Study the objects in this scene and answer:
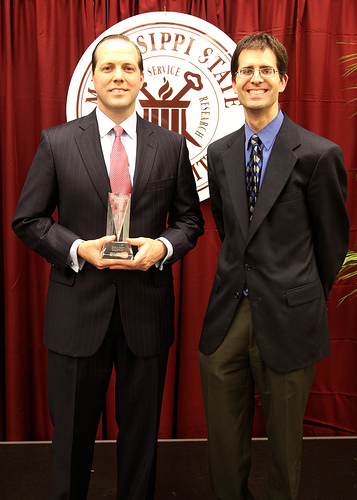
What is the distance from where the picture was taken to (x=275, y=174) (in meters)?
1.65

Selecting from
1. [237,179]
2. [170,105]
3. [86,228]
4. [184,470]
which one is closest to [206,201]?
[170,105]

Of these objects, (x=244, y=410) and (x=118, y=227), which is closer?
(x=118, y=227)

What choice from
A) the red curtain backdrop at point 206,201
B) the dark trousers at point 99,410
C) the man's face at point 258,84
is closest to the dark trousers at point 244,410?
the dark trousers at point 99,410

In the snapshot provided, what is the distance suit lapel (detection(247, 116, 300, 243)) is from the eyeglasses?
199 millimetres

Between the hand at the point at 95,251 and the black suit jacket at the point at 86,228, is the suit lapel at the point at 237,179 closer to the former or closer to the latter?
the black suit jacket at the point at 86,228

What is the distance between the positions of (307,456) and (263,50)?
1876 mm

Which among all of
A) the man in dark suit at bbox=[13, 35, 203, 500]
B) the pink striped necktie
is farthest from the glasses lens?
the pink striped necktie

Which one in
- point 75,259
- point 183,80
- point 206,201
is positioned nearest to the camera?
point 75,259

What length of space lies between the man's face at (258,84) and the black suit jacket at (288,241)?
4.5 inches

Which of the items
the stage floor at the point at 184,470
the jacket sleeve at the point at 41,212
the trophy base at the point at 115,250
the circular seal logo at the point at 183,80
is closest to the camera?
the trophy base at the point at 115,250

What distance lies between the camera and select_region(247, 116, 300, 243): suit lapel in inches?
64.3

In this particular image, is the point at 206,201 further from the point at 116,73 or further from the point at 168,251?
the point at 116,73

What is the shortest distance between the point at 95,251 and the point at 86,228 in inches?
5.1

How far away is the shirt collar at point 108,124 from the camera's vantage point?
5.84ft
